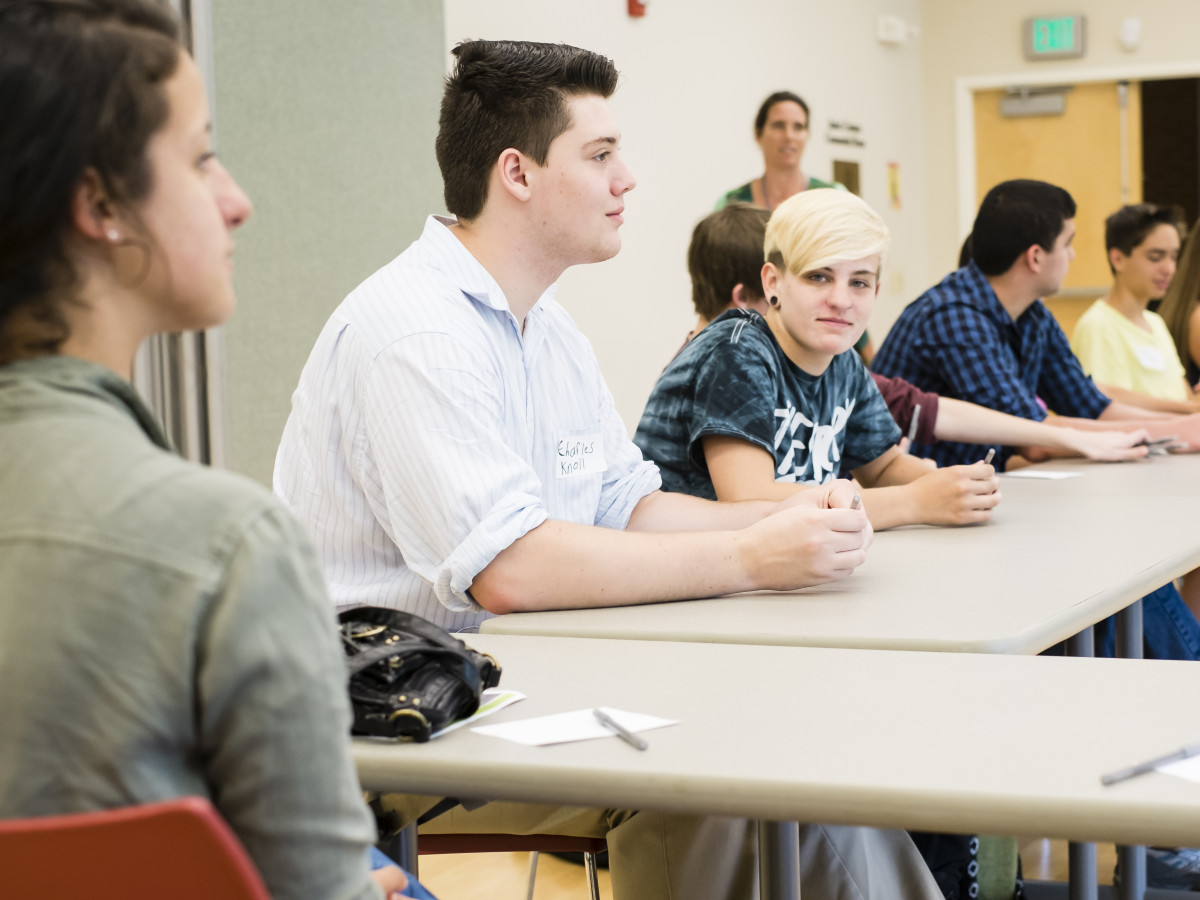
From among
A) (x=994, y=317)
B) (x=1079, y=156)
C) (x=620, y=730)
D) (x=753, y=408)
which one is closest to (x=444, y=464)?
(x=620, y=730)

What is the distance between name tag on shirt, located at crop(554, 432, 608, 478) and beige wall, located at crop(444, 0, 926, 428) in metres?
2.27

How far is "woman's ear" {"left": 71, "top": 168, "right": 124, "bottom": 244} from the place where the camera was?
2.14 feet

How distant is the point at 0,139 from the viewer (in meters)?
0.63

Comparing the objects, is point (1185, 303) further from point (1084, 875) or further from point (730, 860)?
point (730, 860)

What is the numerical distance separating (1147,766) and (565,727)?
0.44 metres

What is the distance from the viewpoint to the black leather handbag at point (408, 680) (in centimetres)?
104

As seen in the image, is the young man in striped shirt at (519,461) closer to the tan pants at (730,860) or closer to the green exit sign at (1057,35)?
the tan pants at (730,860)

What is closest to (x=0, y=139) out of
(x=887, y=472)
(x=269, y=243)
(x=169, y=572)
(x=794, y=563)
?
(x=169, y=572)

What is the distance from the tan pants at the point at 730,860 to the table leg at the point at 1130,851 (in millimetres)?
719

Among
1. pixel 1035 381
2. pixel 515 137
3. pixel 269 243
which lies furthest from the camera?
pixel 1035 381

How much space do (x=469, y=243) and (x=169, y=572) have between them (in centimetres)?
119

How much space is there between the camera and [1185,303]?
4.51 metres

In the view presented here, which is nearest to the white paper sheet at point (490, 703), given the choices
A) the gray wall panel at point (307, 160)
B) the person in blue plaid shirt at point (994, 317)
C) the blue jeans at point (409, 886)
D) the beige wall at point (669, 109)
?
the blue jeans at point (409, 886)

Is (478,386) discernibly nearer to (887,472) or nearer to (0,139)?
(0,139)
